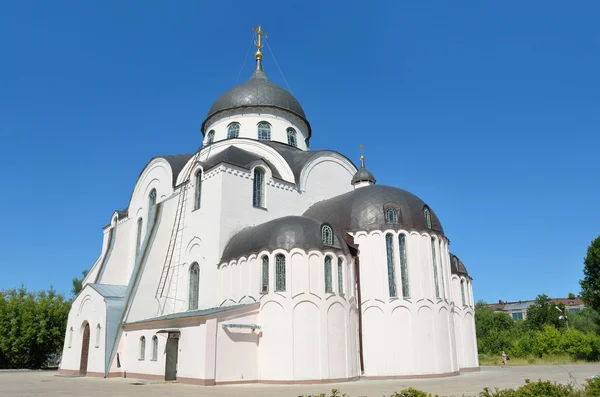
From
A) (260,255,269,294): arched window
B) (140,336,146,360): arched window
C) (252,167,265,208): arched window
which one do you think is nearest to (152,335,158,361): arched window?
(140,336,146,360): arched window

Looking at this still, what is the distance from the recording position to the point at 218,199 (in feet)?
67.1

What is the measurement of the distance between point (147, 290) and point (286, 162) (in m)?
9.12

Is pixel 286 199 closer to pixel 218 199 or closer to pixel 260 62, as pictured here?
pixel 218 199

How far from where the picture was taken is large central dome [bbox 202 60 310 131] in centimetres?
2858

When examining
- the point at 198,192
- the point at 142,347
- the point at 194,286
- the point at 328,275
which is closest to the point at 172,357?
the point at 142,347

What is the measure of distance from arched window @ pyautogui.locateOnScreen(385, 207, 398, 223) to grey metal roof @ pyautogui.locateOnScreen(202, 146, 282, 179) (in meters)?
5.83

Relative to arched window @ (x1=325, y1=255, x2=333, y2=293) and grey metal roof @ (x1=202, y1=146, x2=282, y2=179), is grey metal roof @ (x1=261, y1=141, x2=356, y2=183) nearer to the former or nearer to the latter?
grey metal roof @ (x1=202, y1=146, x2=282, y2=179)

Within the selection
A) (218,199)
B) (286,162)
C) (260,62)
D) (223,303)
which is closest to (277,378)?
(223,303)

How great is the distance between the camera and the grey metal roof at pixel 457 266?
24.7m

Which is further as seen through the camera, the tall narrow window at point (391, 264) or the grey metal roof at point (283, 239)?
the tall narrow window at point (391, 264)

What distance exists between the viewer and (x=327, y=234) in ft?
60.8

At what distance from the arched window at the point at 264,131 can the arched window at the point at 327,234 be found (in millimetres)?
10713

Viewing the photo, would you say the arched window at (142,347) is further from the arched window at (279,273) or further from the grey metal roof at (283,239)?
the arched window at (279,273)

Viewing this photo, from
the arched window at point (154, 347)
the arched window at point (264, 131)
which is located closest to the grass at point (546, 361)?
the arched window at point (264, 131)
